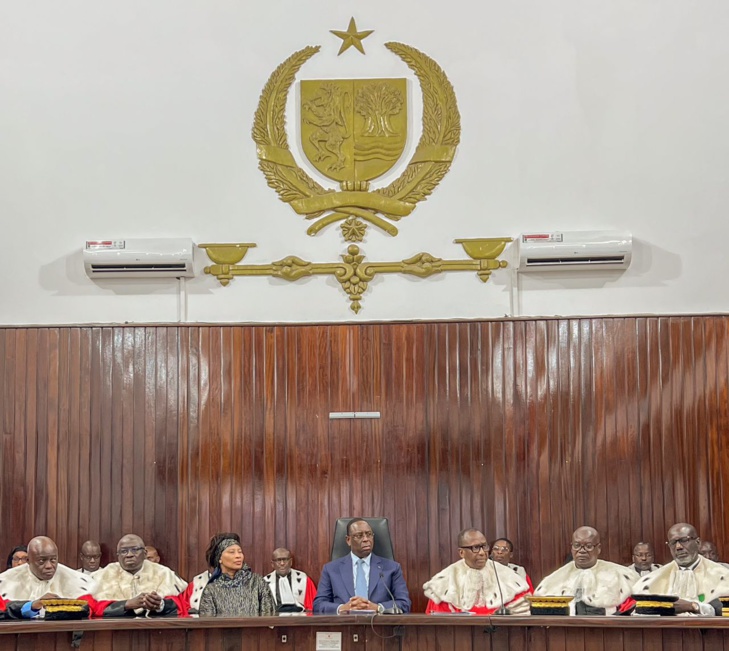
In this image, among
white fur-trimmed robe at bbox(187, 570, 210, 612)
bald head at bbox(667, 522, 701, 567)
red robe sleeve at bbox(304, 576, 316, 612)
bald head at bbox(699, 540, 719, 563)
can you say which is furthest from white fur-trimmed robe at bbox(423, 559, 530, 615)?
white fur-trimmed robe at bbox(187, 570, 210, 612)

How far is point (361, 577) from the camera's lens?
5750 millimetres

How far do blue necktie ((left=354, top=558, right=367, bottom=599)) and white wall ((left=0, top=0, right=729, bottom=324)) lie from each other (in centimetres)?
206

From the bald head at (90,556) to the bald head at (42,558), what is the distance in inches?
31.1

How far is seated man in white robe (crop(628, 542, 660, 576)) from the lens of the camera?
660 centimetres

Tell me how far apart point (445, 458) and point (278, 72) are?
126 inches

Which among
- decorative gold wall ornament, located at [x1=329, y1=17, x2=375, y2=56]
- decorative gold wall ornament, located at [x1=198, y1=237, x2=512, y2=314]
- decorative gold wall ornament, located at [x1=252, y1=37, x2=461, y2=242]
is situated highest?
decorative gold wall ornament, located at [x1=329, y1=17, x2=375, y2=56]

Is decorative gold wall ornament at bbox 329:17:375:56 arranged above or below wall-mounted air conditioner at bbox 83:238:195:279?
above

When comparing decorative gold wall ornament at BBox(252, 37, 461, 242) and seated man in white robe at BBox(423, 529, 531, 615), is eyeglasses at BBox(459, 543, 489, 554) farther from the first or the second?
decorative gold wall ornament at BBox(252, 37, 461, 242)

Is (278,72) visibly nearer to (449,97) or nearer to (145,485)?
(449,97)

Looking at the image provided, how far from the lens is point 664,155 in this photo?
277 inches

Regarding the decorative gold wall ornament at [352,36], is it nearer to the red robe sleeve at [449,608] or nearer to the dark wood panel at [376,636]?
the red robe sleeve at [449,608]

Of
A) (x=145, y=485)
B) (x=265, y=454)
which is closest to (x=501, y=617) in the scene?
(x=265, y=454)

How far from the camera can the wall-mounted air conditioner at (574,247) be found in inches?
271

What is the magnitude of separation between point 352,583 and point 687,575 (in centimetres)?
Answer: 210
